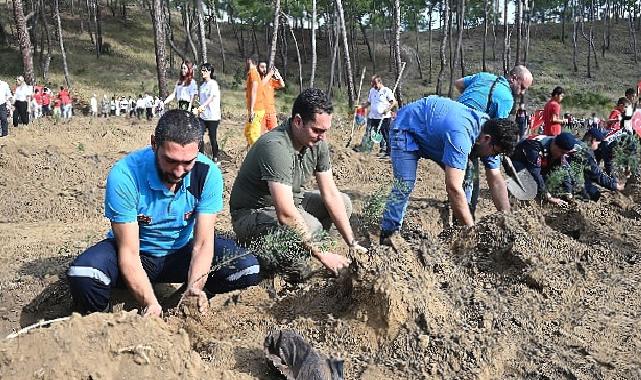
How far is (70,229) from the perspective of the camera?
6598 mm

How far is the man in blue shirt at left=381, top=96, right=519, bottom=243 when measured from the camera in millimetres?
4289

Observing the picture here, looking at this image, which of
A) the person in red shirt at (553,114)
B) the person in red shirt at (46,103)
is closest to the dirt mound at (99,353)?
the person in red shirt at (553,114)

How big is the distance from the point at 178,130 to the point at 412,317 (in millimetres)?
1411

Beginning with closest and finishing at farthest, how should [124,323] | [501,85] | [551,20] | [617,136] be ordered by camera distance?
[124,323] < [501,85] < [617,136] < [551,20]

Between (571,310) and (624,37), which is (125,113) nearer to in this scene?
(571,310)

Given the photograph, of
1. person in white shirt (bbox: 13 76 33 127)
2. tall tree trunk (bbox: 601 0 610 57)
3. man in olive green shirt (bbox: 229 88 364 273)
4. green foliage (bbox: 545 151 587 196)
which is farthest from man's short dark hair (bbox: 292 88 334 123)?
tall tree trunk (bbox: 601 0 610 57)

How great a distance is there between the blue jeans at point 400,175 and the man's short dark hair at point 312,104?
0.99 metres

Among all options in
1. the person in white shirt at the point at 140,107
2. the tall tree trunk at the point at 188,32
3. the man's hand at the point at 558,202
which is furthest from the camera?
the tall tree trunk at the point at 188,32

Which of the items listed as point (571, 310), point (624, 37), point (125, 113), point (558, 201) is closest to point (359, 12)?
point (125, 113)

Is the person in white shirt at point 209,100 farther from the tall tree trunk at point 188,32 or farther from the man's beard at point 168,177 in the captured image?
the tall tree trunk at point 188,32

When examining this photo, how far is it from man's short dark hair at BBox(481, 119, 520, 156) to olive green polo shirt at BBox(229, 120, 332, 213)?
115cm

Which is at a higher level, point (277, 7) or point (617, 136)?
point (277, 7)

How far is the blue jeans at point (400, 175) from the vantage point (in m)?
4.52

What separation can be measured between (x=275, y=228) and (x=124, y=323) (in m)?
1.73
